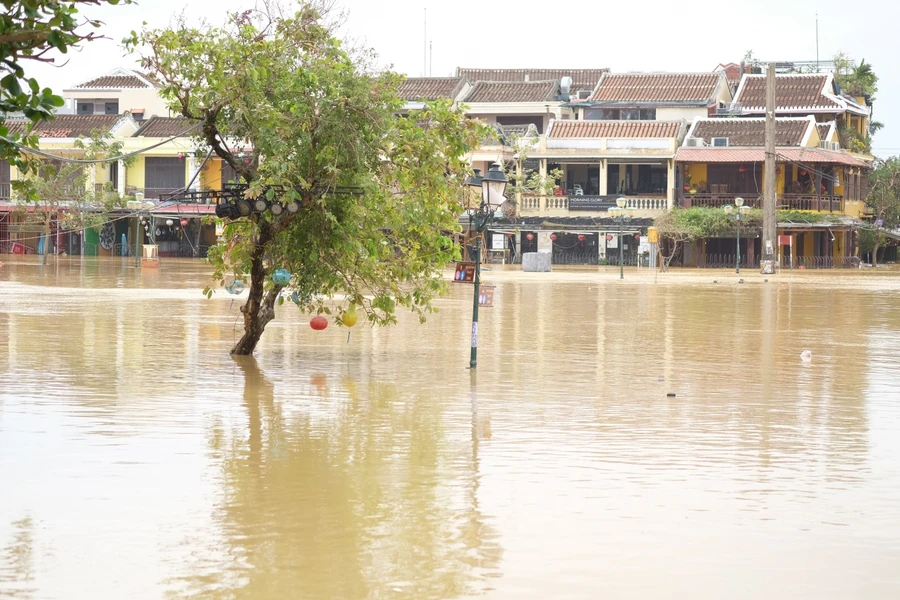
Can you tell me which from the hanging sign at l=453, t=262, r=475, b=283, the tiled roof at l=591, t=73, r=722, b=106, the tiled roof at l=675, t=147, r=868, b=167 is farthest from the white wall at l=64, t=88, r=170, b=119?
the hanging sign at l=453, t=262, r=475, b=283

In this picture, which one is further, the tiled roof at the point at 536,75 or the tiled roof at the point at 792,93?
the tiled roof at the point at 536,75

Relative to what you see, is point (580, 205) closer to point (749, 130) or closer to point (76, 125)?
point (749, 130)

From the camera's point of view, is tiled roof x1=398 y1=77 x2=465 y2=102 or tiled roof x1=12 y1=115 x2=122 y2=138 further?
tiled roof x1=398 y1=77 x2=465 y2=102

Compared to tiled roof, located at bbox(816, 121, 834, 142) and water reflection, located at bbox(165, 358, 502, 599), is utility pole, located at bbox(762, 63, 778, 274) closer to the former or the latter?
tiled roof, located at bbox(816, 121, 834, 142)

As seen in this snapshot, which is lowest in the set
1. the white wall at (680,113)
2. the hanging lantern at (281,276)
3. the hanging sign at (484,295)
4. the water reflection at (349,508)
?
the water reflection at (349,508)

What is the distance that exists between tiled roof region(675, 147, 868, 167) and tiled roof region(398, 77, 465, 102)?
15110mm

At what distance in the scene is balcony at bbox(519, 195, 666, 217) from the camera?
7025cm

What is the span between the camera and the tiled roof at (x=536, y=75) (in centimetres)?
8050

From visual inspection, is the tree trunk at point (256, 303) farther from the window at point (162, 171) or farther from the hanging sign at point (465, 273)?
the window at point (162, 171)

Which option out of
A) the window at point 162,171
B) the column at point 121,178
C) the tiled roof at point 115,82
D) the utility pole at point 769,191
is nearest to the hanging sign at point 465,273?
the utility pole at point 769,191

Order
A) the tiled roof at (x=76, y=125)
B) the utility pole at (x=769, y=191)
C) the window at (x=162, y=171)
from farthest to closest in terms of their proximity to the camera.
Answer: the window at (x=162, y=171)
the tiled roof at (x=76, y=125)
the utility pole at (x=769, y=191)

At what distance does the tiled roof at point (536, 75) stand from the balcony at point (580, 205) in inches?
446

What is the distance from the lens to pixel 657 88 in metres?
75.2

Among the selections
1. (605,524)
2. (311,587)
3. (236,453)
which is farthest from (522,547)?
(236,453)
